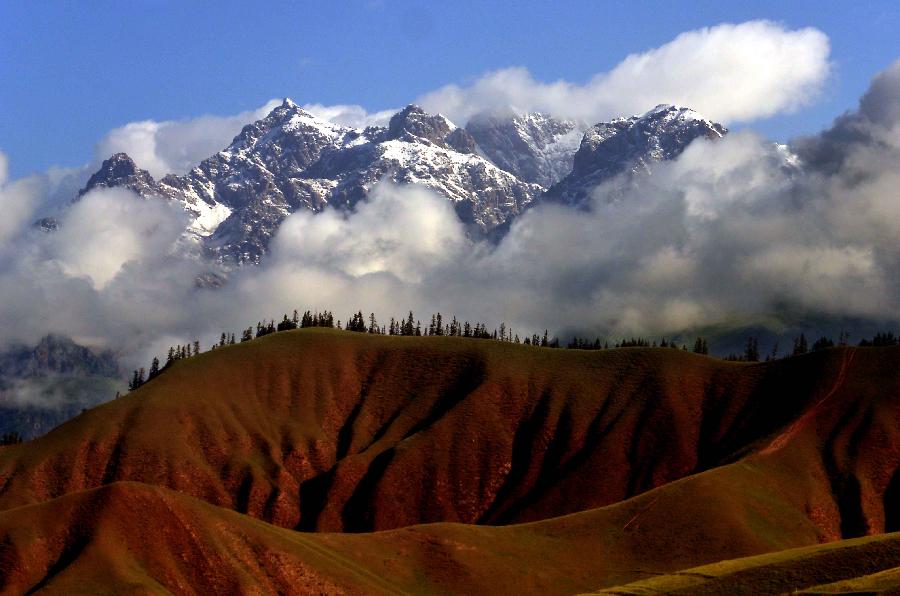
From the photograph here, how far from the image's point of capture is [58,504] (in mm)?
181250

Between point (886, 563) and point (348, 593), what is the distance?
7434 centimetres

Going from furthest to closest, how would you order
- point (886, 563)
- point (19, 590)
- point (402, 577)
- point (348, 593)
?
point (402, 577), point (348, 593), point (19, 590), point (886, 563)

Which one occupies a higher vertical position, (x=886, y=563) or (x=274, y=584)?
(x=886, y=563)

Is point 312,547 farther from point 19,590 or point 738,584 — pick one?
point 738,584

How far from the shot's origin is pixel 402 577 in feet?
633

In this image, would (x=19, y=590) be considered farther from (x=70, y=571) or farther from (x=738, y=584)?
(x=738, y=584)

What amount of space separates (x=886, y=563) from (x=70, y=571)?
94.8m

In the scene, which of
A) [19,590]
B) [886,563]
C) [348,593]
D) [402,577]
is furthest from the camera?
[402,577]

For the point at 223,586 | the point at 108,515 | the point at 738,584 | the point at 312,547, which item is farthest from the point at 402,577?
the point at 738,584

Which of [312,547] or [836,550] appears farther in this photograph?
[312,547]

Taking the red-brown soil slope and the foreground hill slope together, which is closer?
the red-brown soil slope

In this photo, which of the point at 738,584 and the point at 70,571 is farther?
the point at 70,571

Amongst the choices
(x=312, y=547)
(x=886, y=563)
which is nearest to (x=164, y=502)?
(x=312, y=547)

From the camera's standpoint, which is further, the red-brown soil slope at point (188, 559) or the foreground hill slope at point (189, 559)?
the foreground hill slope at point (189, 559)
